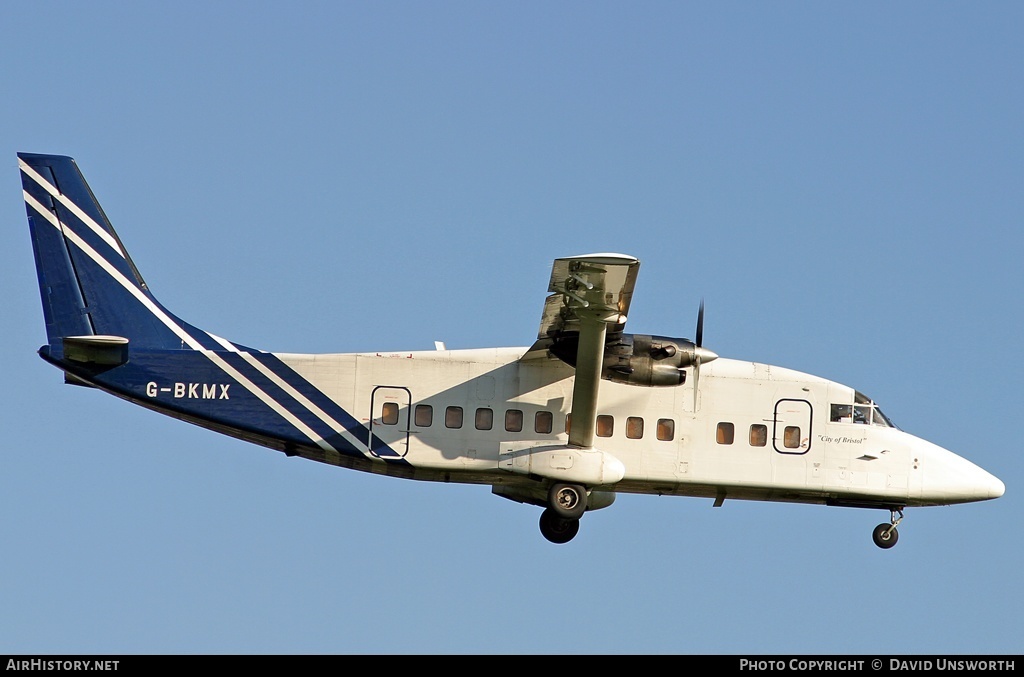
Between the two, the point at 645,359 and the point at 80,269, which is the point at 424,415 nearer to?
the point at 645,359

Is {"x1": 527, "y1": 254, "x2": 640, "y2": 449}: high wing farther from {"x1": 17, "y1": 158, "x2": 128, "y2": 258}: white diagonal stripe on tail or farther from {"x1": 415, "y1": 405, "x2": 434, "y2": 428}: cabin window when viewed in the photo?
{"x1": 17, "y1": 158, "x2": 128, "y2": 258}: white diagonal stripe on tail

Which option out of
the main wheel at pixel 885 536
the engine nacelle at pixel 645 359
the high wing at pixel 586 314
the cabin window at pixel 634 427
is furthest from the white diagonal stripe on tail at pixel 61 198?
the main wheel at pixel 885 536

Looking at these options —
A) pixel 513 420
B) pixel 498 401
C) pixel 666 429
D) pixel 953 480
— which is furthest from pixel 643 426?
pixel 953 480

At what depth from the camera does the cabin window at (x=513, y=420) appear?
73.2 feet

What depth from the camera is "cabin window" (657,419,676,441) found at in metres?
22.5

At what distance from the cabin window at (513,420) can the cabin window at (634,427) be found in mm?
1814

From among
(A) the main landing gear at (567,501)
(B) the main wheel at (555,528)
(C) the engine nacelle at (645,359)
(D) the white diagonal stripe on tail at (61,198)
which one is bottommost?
(B) the main wheel at (555,528)

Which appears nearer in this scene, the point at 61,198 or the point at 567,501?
the point at 567,501

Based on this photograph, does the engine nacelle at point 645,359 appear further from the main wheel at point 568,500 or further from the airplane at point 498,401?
the main wheel at point 568,500

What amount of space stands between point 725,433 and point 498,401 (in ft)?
12.7

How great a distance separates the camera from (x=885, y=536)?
2352cm

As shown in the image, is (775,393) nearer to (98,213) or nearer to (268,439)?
(268,439)

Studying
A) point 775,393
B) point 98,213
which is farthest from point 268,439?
point 775,393

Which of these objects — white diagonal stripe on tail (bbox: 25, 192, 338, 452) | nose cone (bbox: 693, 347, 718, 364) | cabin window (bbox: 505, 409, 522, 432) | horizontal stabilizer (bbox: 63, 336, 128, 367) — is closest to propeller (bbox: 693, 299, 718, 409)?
nose cone (bbox: 693, 347, 718, 364)
